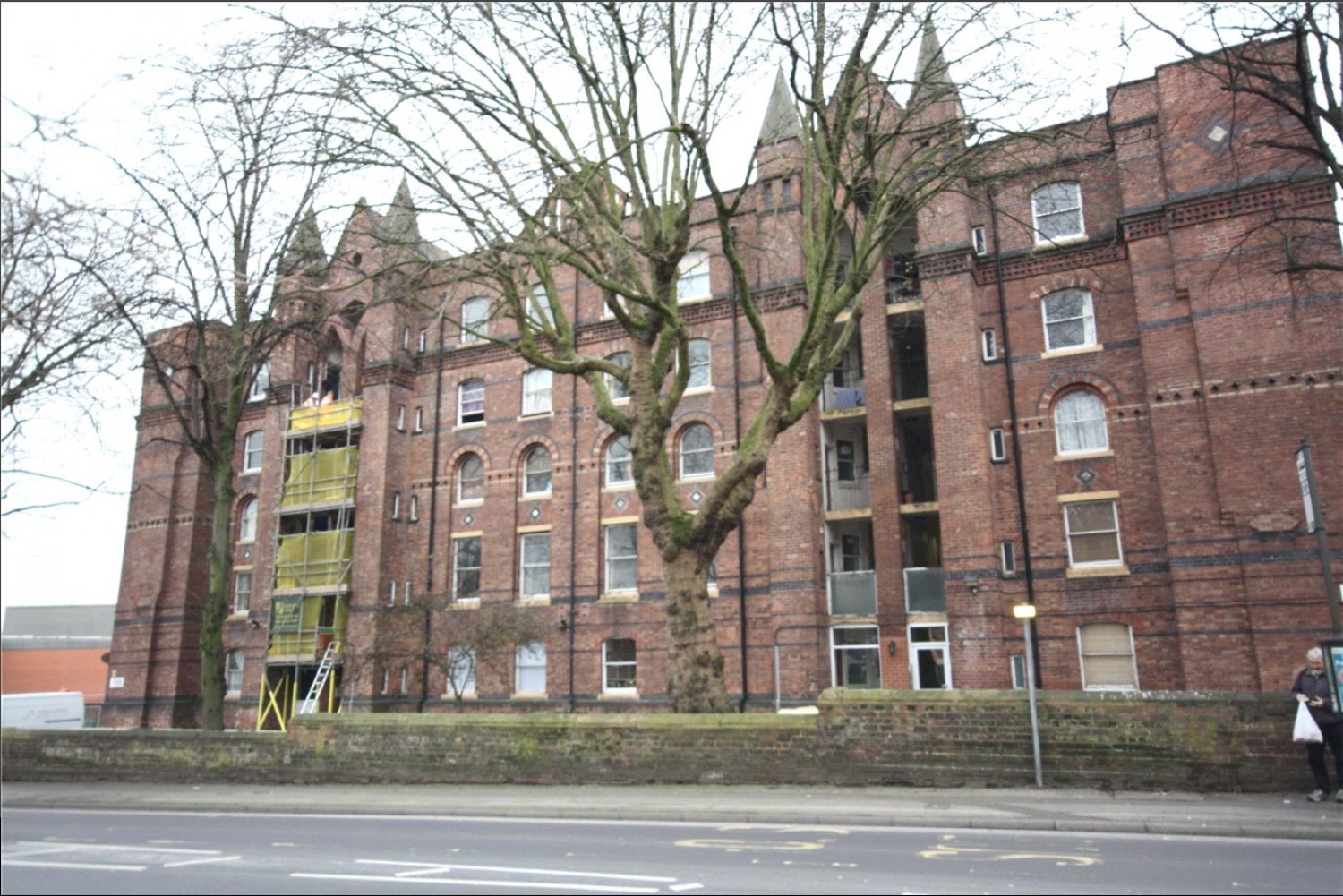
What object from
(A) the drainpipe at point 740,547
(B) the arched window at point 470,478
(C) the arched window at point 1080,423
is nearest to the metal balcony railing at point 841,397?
A: (A) the drainpipe at point 740,547

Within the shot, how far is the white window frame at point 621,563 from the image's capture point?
84.8 feet

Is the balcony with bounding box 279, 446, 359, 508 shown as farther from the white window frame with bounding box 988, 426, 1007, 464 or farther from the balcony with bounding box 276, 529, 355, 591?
the white window frame with bounding box 988, 426, 1007, 464

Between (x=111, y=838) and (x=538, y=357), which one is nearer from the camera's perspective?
(x=111, y=838)

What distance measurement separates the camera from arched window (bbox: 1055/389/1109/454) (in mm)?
21859

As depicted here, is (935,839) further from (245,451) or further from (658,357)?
(245,451)

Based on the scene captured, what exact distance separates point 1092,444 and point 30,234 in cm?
2040

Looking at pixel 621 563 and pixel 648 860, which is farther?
pixel 621 563

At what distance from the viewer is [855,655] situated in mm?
23328

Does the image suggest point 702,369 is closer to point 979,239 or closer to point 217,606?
point 979,239

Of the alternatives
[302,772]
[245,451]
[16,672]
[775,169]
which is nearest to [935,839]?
[302,772]

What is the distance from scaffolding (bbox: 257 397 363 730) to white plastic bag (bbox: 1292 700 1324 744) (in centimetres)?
2381

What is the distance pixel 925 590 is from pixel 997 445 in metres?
3.71

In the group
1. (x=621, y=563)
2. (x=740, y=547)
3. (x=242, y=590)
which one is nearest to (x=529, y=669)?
(x=621, y=563)

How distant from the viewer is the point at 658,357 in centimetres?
1573
